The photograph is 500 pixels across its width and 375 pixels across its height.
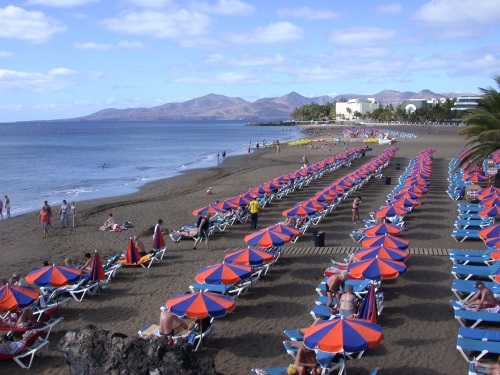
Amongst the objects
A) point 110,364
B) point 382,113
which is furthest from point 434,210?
point 382,113

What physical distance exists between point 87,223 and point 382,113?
124611 mm

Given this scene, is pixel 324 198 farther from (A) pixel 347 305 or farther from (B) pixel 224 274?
(A) pixel 347 305

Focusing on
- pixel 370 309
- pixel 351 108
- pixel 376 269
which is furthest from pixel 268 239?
pixel 351 108

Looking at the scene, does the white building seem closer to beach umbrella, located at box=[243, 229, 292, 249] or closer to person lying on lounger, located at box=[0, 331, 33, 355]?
beach umbrella, located at box=[243, 229, 292, 249]

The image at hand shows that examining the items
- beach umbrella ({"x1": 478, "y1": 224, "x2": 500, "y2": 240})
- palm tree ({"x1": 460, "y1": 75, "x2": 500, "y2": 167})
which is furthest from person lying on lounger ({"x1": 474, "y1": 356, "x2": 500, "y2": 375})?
palm tree ({"x1": 460, "y1": 75, "x2": 500, "y2": 167})

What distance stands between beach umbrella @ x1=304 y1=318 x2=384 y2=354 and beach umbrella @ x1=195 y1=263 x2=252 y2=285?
297cm

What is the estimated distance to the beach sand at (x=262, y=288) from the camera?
8359mm

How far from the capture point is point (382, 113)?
449 ft

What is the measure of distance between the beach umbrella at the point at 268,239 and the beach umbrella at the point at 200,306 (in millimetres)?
3602

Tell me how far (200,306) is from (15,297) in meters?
3.61

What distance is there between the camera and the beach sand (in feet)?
27.4

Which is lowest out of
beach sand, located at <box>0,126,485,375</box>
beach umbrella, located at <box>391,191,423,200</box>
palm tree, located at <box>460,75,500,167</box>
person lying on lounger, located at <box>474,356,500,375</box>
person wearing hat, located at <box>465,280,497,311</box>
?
beach sand, located at <box>0,126,485,375</box>

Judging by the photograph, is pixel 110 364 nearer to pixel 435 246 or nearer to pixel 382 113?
pixel 435 246

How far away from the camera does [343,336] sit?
7.11 meters
